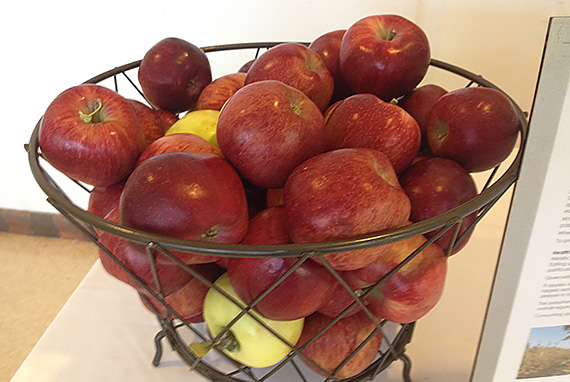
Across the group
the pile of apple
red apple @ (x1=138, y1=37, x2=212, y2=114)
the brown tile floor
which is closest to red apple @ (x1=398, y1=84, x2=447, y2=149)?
the pile of apple

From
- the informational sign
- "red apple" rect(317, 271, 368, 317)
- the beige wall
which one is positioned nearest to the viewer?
the informational sign

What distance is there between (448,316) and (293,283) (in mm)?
289

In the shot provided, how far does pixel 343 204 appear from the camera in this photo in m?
0.35

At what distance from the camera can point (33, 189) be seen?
1510 millimetres

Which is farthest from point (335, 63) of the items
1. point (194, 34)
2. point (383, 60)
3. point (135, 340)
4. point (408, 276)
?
point (194, 34)

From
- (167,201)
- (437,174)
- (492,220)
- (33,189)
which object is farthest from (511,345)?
(33,189)

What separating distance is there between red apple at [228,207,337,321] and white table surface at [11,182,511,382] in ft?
0.57

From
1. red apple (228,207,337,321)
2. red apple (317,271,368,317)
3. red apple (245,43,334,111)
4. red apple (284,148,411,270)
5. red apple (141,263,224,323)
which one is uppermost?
red apple (245,43,334,111)

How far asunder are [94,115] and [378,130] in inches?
10.8

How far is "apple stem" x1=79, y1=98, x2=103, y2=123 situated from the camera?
1.48 ft

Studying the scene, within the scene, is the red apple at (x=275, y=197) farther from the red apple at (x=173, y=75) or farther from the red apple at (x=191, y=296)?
the red apple at (x=173, y=75)

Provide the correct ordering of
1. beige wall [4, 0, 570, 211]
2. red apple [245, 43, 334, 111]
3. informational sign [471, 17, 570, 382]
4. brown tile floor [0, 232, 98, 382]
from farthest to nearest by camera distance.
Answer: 1. brown tile floor [0, 232, 98, 382]
2. beige wall [4, 0, 570, 211]
3. red apple [245, 43, 334, 111]
4. informational sign [471, 17, 570, 382]

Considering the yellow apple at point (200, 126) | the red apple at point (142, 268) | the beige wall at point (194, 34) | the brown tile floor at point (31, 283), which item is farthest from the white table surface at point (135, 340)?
the brown tile floor at point (31, 283)

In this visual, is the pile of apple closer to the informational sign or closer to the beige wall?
the informational sign
